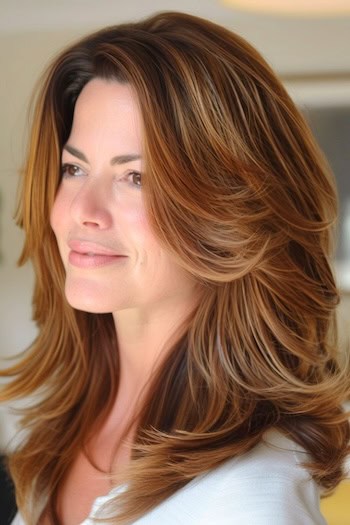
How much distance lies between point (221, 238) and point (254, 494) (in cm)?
36

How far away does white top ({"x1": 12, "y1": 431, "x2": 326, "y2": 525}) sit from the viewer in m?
1.04

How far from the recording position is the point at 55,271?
1.51 metres

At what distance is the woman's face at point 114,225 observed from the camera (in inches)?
47.4

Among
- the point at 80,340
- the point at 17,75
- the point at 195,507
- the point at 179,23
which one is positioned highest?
the point at 17,75

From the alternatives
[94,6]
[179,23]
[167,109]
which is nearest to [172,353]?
[167,109]

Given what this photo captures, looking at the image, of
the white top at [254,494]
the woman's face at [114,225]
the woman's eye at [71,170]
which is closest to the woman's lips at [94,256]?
the woman's face at [114,225]

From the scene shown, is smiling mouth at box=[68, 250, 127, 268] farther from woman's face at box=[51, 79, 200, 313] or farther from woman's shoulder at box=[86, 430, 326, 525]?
woman's shoulder at box=[86, 430, 326, 525]

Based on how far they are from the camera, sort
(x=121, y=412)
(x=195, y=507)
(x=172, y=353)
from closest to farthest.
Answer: (x=195, y=507), (x=172, y=353), (x=121, y=412)

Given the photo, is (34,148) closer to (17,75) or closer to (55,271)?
(55,271)

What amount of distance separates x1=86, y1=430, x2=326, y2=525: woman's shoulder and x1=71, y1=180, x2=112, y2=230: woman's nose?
378 millimetres

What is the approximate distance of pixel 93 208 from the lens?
1.21 metres

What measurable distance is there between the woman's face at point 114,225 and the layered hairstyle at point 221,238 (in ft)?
0.09

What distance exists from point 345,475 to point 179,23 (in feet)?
2.38

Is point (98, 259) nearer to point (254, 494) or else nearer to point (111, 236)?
point (111, 236)
